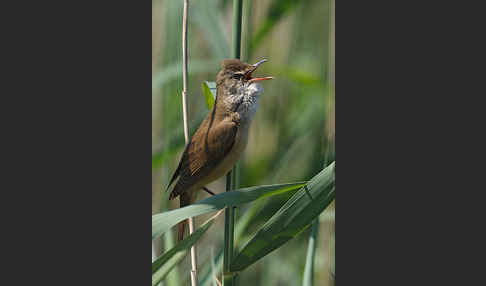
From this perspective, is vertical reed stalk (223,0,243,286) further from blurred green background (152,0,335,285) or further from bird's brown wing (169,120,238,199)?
bird's brown wing (169,120,238,199)

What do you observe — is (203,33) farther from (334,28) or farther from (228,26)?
(334,28)

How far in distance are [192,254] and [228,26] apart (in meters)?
1.06

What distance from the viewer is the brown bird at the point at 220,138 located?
8.16ft

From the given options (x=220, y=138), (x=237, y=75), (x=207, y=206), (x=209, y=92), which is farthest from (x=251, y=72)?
(x=207, y=206)

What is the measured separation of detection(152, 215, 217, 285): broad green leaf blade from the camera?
88.0 inches

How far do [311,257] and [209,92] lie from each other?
903 mm

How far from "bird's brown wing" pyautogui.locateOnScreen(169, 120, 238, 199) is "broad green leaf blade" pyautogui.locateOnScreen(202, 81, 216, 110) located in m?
0.12

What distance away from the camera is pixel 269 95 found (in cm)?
251

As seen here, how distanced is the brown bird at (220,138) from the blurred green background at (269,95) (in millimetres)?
43

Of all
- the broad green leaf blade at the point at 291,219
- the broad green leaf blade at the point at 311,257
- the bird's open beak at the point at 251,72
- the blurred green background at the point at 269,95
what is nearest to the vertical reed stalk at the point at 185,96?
the blurred green background at the point at 269,95

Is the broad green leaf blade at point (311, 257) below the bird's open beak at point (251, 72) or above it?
below

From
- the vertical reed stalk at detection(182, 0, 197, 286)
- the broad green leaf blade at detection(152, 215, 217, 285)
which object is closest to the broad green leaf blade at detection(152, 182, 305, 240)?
the broad green leaf blade at detection(152, 215, 217, 285)

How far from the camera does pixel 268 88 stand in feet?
8.20

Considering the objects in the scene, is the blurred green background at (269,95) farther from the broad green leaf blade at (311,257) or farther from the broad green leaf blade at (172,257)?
the broad green leaf blade at (172,257)
